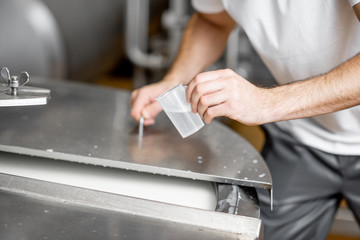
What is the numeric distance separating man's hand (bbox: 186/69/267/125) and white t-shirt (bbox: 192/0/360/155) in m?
0.28

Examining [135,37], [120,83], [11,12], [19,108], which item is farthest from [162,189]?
[120,83]

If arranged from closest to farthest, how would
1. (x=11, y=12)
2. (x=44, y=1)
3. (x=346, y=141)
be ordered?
(x=346, y=141)
(x=11, y=12)
(x=44, y=1)

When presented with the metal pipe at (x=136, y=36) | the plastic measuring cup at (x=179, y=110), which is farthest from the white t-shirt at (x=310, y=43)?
the metal pipe at (x=136, y=36)

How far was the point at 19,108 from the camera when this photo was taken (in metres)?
1.30

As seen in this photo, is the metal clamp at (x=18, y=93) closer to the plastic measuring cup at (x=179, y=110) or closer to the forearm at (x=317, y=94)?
the plastic measuring cup at (x=179, y=110)

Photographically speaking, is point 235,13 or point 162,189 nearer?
point 162,189

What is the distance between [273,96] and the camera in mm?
1002

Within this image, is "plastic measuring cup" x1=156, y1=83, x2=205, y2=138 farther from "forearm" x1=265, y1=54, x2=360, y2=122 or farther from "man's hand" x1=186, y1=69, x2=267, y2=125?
"forearm" x1=265, y1=54, x2=360, y2=122

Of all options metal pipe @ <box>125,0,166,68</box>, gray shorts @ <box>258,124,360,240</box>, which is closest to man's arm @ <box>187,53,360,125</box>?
gray shorts @ <box>258,124,360,240</box>

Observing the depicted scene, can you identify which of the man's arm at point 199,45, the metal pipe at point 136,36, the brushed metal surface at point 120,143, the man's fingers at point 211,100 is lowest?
the metal pipe at point 136,36

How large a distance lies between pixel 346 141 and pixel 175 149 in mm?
466

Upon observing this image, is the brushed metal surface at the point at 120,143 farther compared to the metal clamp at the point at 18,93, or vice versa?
the brushed metal surface at the point at 120,143

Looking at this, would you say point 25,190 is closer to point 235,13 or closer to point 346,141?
point 235,13

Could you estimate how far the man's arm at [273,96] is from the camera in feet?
3.09
